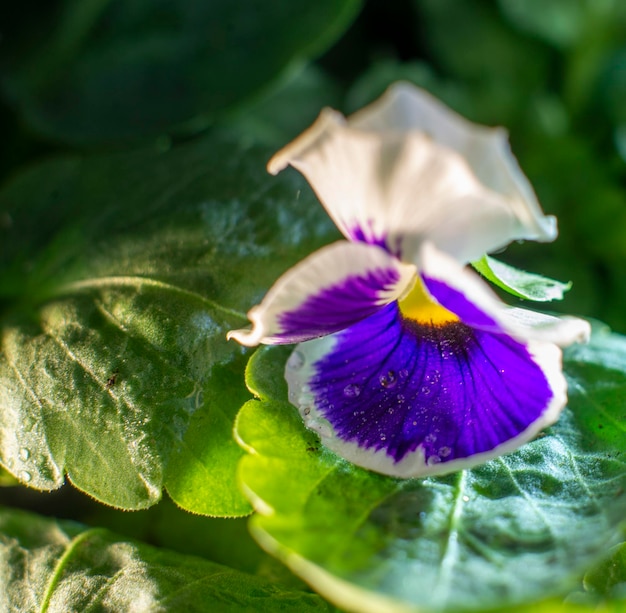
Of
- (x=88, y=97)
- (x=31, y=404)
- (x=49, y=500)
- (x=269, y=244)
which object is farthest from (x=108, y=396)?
(x=88, y=97)

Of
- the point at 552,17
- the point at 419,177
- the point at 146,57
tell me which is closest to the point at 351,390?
the point at 419,177

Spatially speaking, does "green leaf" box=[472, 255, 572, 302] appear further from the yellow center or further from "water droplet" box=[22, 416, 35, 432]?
"water droplet" box=[22, 416, 35, 432]

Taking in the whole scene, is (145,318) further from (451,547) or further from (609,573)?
(609,573)

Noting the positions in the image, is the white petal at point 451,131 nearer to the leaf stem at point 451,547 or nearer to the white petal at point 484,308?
the white petal at point 484,308

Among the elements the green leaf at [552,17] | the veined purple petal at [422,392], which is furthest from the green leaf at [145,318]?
the green leaf at [552,17]

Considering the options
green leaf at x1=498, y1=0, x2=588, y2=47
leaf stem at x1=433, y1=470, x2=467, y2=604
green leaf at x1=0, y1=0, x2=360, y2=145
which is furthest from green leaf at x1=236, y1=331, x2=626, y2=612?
green leaf at x1=498, y1=0, x2=588, y2=47

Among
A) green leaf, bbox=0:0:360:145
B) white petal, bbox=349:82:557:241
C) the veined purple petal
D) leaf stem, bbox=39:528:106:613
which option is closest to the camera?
white petal, bbox=349:82:557:241

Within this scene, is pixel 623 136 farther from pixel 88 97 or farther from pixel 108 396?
pixel 108 396
